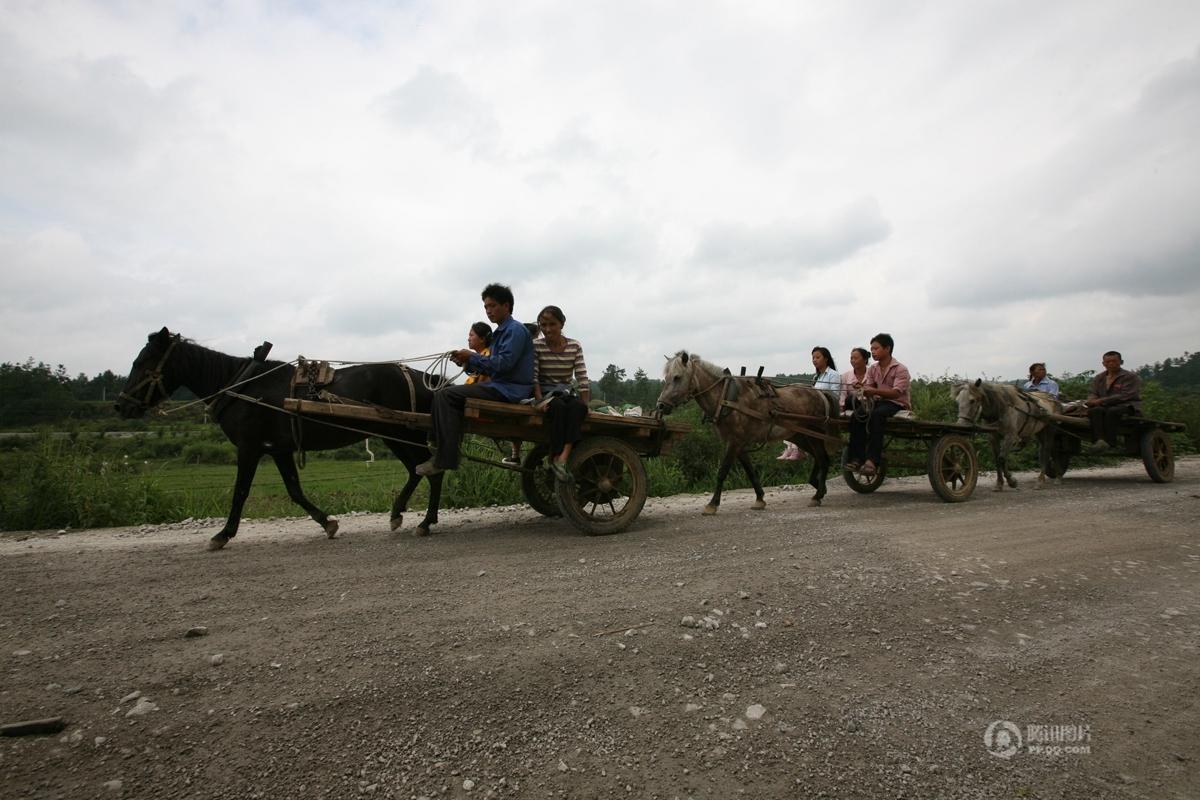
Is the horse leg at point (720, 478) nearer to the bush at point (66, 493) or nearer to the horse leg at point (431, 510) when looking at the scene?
the horse leg at point (431, 510)

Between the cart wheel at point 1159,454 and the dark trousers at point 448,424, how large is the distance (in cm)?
1082

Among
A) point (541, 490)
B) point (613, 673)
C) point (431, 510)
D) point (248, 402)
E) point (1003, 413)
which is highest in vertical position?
point (248, 402)

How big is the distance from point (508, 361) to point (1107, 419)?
9582 millimetres

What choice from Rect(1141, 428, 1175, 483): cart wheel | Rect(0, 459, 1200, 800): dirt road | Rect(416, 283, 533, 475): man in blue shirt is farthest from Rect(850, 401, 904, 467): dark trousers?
Rect(1141, 428, 1175, 483): cart wheel

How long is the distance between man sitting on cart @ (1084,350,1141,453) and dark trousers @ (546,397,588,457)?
8871 mm

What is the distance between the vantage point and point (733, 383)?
7676mm

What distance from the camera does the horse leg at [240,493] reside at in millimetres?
5613

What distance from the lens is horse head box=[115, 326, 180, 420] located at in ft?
19.2

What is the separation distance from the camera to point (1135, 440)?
1016cm


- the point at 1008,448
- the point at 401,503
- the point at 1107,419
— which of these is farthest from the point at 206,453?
the point at 1107,419

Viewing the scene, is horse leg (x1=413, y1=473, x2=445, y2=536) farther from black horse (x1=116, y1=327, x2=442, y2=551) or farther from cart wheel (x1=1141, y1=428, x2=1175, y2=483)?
cart wheel (x1=1141, y1=428, x2=1175, y2=483)

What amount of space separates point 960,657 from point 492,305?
4452 millimetres
